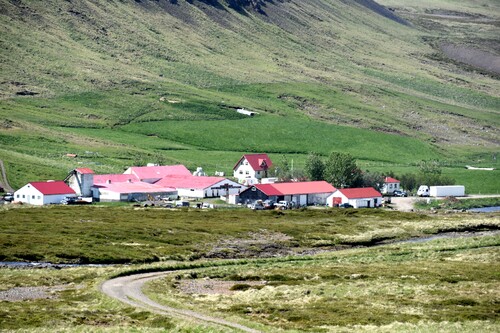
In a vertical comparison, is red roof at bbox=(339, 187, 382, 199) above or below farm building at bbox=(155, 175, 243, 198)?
below

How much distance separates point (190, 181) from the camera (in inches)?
5635

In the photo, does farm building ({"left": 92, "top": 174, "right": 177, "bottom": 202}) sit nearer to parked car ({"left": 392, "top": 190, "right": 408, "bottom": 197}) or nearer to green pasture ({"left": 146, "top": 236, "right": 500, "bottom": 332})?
parked car ({"left": 392, "top": 190, "right": 408, "bottom": 197})

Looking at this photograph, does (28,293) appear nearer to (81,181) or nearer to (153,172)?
(81,181)

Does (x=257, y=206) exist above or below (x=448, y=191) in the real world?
below

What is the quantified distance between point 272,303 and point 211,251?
2809cm

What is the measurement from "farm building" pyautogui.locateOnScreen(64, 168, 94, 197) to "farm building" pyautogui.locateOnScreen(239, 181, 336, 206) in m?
20.9

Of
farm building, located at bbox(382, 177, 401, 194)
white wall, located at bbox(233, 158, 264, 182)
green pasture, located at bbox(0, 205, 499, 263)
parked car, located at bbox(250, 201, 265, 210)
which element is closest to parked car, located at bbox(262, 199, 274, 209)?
parked car, located at bbox(250, 201, 265, 210)

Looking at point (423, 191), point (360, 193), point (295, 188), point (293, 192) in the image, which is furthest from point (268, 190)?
point (423, 191)

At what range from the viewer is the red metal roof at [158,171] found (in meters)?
146

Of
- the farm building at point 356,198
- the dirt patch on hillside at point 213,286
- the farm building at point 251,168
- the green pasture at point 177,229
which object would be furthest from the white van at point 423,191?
the dirt patch on hillside at point 213,286

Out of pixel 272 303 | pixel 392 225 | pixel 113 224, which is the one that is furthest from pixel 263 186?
pixel 272 303

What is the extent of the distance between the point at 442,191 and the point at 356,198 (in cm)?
2045

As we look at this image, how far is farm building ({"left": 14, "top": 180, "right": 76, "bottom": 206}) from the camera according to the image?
→ 12394 centimetres

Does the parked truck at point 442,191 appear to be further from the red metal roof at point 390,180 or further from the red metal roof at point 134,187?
the red metal roof at point 134,187
